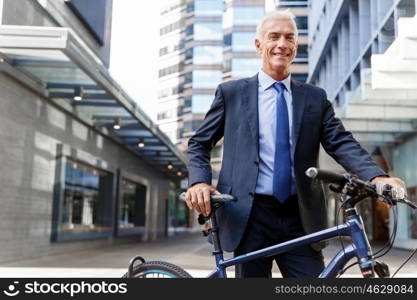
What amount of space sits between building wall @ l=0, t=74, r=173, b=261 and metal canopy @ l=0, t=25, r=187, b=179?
0.35 metres

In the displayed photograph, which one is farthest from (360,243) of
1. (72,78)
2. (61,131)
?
(61,131)

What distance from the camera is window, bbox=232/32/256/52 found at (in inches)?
2473

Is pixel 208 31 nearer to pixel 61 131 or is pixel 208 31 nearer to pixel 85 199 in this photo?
pixel 85 199

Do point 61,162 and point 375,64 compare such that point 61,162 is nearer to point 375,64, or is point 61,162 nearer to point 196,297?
point 375,64

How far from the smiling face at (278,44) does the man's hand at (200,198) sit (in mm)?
696

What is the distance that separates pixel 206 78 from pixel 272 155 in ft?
214

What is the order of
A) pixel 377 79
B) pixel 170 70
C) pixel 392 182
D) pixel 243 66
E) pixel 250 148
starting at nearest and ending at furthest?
pixel 392 182, pixel 250 148, pixel 377 79, pixel 243 66, pixel 170 70

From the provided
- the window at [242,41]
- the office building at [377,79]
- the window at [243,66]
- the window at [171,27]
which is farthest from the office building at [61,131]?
the window at [171,27]

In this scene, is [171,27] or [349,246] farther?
[171,27]

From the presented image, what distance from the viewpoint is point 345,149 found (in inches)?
100.0

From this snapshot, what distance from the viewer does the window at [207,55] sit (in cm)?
6631

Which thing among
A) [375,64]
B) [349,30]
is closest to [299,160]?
[375,64]

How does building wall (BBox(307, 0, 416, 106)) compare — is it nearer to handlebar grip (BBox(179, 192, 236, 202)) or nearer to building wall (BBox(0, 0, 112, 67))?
building wall (BBox(0, 0, 112, 67))

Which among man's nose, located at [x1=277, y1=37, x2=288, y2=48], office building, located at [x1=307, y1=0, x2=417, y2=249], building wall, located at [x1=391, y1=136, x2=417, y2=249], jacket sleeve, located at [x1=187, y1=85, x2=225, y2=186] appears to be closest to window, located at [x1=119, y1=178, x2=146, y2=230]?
office building, located at [x1=307, y1=0, x2=417, y2=249]
